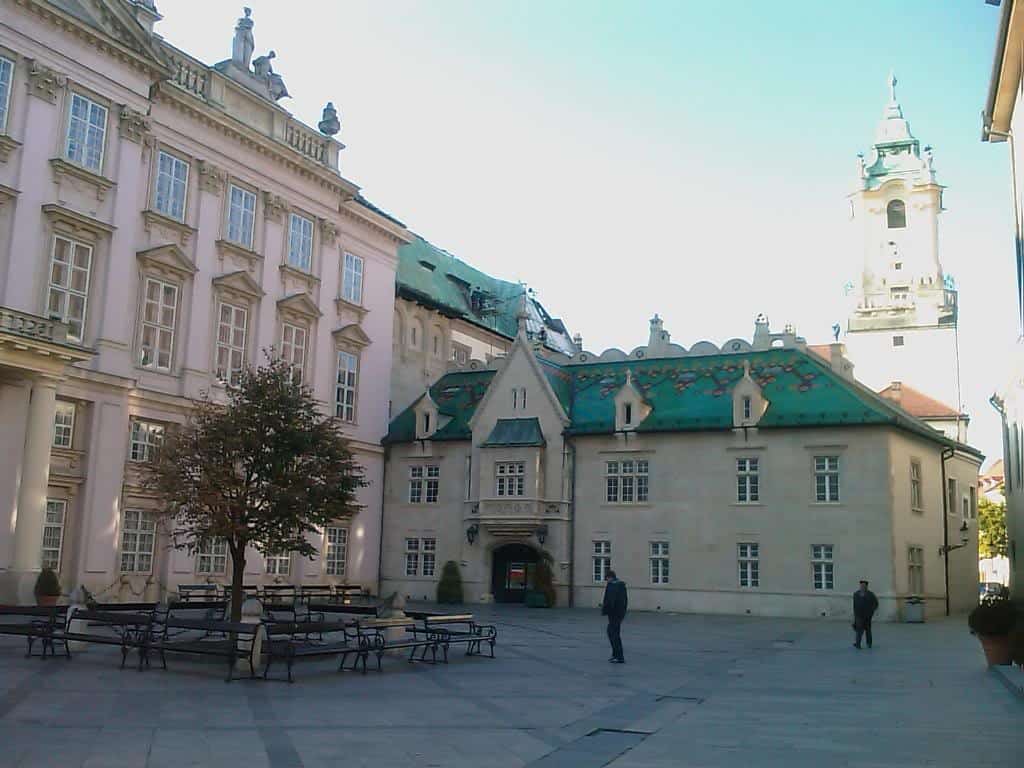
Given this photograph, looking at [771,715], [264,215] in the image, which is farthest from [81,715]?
[264,215]

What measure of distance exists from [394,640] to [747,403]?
2501cm

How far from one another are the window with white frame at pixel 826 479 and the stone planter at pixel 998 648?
67.5ft

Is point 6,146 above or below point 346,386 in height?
above

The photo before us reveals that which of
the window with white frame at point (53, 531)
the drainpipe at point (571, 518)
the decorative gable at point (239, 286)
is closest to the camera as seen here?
the window with white frame at point (53, 531)

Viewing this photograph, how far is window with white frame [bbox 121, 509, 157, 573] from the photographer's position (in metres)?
36.5

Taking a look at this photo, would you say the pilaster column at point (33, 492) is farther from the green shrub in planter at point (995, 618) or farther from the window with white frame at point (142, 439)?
the green shrub in planter at point (995, 618)

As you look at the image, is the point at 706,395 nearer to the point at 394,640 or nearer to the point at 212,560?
the point at 212,560

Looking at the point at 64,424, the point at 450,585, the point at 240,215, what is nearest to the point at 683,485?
the point at 450,585

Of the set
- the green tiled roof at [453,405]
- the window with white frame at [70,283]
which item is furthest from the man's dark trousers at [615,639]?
the green tiled roof at [453,405]

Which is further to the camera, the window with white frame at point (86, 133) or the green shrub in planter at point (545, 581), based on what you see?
the green shrub in planter at point (545, 581)

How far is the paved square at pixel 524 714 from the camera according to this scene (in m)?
11.4

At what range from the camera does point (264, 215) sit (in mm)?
43281

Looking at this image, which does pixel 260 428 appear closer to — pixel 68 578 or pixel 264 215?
pixel 68 578

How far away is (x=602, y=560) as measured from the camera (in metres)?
44.9
